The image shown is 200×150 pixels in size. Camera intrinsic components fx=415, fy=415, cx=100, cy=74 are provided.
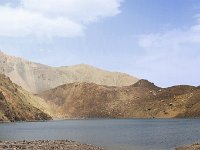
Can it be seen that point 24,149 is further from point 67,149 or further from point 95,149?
point 95,149

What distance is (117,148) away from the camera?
243 feet

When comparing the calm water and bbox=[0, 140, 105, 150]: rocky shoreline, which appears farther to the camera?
the calm water

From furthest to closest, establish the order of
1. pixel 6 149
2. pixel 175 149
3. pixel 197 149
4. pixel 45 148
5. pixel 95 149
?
pixel 175 149 < pixel 95 149 < pixel 197 149 < pixel 45 148 < pixel 6 149

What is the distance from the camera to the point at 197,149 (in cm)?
6066

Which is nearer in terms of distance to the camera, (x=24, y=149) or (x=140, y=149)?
(x=24, y=149)

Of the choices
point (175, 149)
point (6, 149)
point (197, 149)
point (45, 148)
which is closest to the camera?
point (6, 149)

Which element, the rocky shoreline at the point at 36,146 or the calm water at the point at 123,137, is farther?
the calm water at the point at 123,137

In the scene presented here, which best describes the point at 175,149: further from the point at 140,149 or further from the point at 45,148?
the point at 45,148

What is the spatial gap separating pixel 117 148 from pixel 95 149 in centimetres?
1018

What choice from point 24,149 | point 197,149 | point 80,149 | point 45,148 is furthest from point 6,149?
point 197,149

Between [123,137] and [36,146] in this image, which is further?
[123,137]

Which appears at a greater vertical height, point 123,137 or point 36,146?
point 36,146

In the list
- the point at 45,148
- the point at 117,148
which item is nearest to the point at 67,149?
the point at 45,148

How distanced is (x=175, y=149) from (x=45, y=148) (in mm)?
24238
